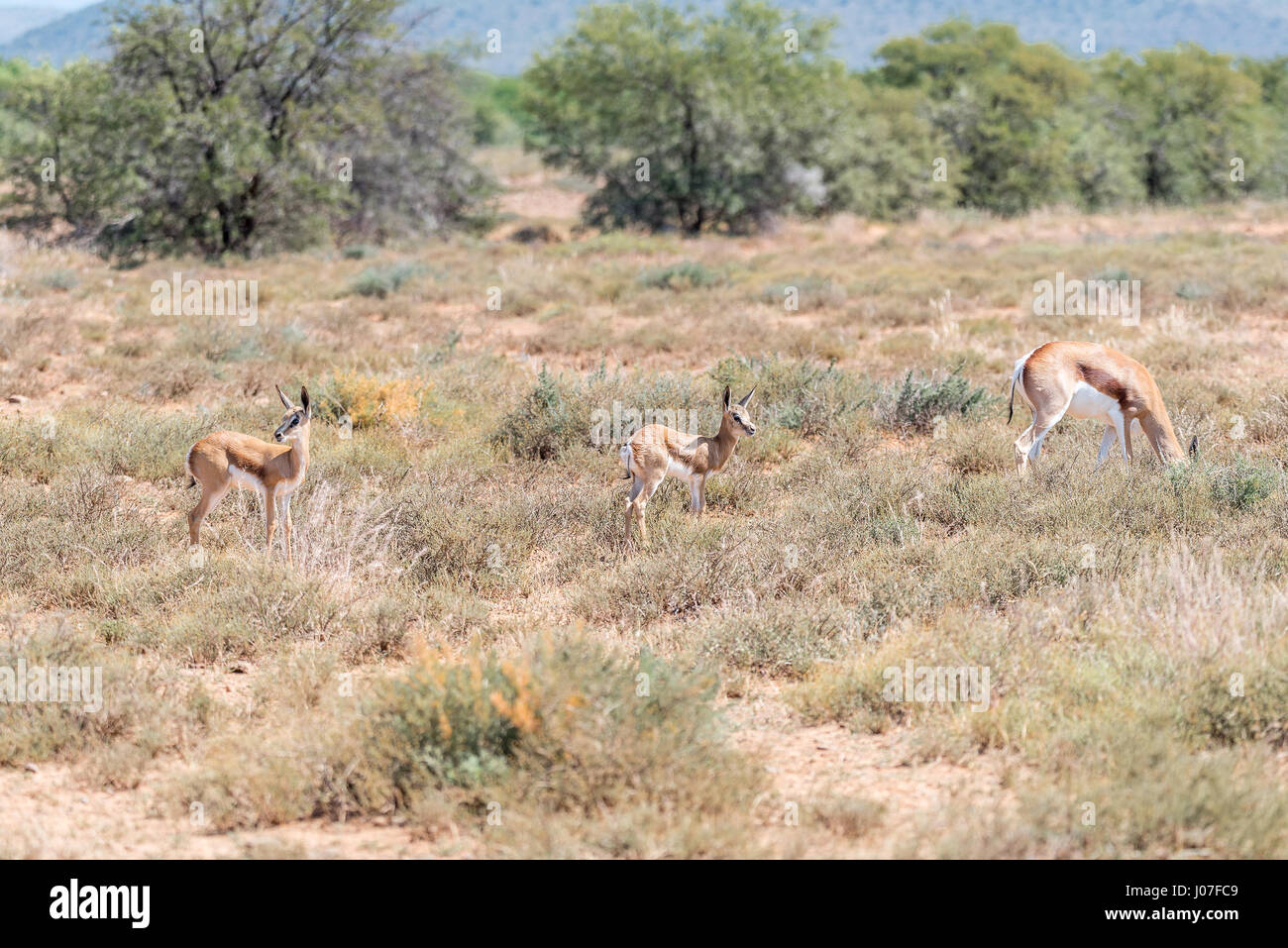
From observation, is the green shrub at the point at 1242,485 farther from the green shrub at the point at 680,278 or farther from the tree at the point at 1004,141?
the tree at the point at 1004,141

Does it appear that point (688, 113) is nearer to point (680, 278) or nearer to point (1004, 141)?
point (680, 278)

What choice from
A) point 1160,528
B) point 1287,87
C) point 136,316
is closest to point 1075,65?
point 1287,87

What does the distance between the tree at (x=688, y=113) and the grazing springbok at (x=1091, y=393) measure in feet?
71.5

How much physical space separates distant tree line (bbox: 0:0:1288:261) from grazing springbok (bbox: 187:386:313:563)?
17436 mm

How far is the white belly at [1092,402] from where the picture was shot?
9.12 meters

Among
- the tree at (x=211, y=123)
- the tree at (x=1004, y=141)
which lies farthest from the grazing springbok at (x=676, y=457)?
the tree at (x=1004, y=141)

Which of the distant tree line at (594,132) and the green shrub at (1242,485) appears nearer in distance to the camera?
the green shrub at (1242,485)

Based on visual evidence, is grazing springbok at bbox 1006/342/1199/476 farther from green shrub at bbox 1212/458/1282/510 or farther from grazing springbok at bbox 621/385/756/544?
grazing springbok at bbox 621/385/756/544

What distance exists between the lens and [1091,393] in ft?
30.0

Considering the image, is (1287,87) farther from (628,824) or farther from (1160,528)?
(628,824)

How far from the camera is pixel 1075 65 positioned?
54906 mm

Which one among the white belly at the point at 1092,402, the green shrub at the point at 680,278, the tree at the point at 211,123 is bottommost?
the white belly at the point at 1092,402

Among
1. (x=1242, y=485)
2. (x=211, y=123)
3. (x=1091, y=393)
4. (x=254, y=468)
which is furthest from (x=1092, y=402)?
(x=211, y=123)

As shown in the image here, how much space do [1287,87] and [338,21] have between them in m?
51.7
